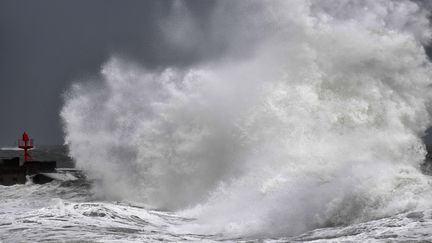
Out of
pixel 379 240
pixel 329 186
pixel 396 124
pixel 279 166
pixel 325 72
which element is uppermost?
pixel 325 72

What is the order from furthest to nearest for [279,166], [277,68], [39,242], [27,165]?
[27,165] → [277,68] → [279,166] → [39,242]

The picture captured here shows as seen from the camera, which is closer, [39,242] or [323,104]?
[39,242]

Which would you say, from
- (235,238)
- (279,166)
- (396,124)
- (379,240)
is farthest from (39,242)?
(396,124)

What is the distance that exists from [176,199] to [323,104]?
16.3 ft

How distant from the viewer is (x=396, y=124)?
16.4 meters

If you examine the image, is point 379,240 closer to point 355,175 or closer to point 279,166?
point 355,175

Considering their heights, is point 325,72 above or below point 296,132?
above

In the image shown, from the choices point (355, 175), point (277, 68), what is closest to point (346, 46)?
point (277, 68)

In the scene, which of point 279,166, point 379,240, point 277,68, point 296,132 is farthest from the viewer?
point 277,68

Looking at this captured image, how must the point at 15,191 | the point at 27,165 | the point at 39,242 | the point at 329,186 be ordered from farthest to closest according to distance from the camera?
the point at 27,165 → the point at 15,191 → the point at 329,186 → the point at 39,242

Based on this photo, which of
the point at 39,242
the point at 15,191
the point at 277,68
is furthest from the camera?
the point at 15,191

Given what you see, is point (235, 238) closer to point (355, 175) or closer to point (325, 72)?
point (355, 175)

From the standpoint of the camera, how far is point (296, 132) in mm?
16781

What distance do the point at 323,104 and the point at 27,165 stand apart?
15.5 meters
